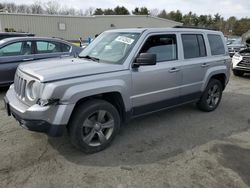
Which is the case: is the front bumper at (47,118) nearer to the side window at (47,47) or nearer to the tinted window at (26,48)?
the tinted window at (26,48)

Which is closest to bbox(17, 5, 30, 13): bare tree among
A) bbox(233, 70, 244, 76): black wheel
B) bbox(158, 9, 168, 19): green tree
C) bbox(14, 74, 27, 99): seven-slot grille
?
bbox(158, 9, 168, 19): green tree

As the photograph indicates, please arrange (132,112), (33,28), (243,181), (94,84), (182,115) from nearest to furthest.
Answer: (243,181), (94,84), (132,112), (182,115), (33,28)

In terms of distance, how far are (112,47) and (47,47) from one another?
3.89 m

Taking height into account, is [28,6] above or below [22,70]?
above

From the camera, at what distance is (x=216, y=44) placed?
17.4 feet

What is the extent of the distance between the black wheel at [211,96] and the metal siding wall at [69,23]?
26.3 metres

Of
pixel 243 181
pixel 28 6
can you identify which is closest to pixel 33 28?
pixel 243 181

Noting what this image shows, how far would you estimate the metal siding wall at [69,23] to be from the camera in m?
26.3

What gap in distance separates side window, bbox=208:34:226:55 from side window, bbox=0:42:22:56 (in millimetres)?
5178

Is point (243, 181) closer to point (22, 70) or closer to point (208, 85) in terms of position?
point (208, 85)

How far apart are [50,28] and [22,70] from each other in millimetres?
27428

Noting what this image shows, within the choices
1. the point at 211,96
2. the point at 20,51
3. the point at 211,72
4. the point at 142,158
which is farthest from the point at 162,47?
the point at 20,51

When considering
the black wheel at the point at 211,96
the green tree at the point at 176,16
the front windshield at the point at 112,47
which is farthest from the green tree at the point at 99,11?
the front windshield at the point at 112,47

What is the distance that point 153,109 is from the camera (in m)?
4.16
